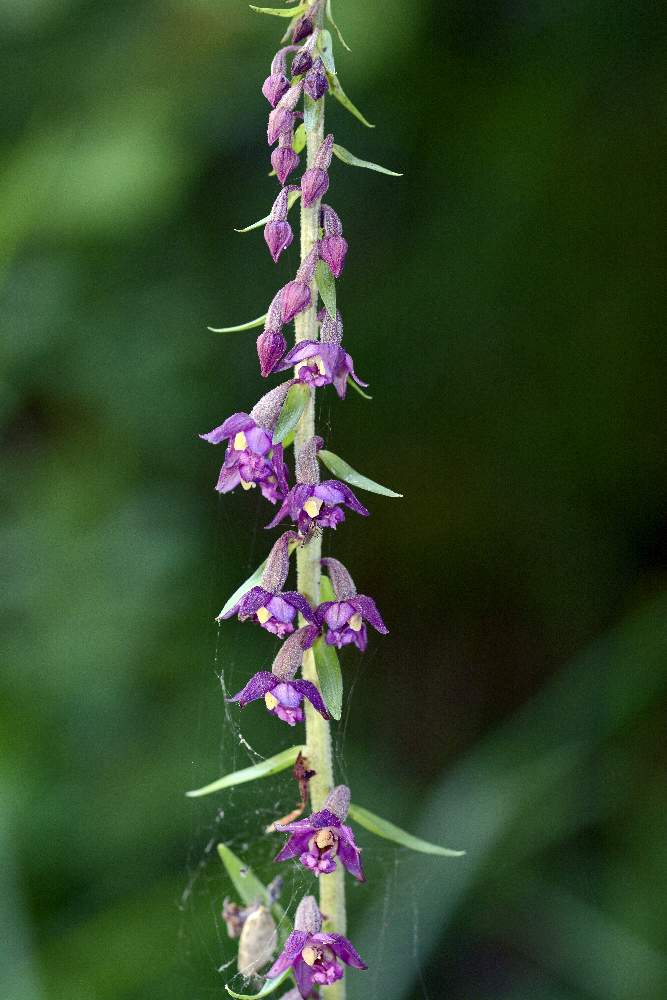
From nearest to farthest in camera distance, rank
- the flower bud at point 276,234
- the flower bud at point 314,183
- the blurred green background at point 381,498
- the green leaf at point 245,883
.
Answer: the flower bud at point 314,183, the flower bud at point 276,234, the green leaf at point 245,883, the blurred green background at point 381,498

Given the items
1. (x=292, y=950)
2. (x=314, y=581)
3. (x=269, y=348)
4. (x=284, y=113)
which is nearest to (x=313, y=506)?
(x=314, y=581)

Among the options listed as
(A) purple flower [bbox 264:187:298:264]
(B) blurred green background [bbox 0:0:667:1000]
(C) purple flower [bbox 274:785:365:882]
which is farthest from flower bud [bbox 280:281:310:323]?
(B) blurred green background [bbox 0:0:667:1000]

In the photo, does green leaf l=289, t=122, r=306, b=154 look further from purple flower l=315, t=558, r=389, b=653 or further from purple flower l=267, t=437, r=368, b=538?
purple flower l=315, t=558, r=389, b=653

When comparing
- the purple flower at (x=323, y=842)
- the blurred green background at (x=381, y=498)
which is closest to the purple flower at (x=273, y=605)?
the purple flower at (x=323, y=842)

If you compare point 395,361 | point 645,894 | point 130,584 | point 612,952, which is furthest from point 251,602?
point 395,361

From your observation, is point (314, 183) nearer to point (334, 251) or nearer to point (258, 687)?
point (334, 251)

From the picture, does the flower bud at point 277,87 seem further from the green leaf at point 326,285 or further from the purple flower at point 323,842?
the purple flower at point 323,842

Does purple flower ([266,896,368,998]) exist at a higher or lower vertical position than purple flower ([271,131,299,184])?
lower
